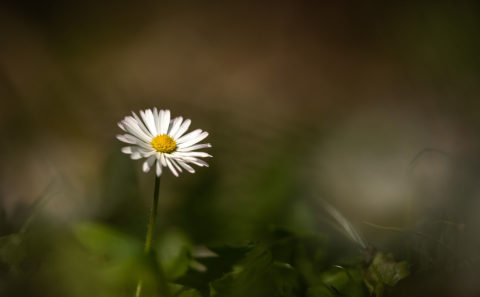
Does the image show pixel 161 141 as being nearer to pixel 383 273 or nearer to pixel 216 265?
pixel 216 265

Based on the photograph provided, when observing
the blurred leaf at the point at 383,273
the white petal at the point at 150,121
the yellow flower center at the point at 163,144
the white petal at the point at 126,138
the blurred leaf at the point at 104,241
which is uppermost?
the white petal at the point at 150,121

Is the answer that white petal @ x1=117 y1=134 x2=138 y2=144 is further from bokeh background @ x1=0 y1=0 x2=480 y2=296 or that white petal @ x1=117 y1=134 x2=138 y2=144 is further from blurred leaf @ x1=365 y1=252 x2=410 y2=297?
blurred leaf @ x1=365 y1=252 x2=410 y2=297

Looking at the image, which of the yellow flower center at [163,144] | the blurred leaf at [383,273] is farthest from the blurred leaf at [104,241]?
the blurred leaf at [383,273]

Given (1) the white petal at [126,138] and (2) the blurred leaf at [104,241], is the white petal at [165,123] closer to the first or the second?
(1) the white petal at [126,138]

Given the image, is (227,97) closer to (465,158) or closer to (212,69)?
(212,69)

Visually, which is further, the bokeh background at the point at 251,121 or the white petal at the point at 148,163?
the bokeh background at the point at 251,121

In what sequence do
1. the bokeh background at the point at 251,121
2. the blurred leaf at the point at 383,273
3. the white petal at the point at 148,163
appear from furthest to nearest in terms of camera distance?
the bokeh background at the point at 251,121 → the blurred leaf at the point at 383,273 → the white petal at the point at 148,163

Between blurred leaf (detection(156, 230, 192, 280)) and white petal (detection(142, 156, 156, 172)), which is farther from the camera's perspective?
blurred leaf (detection(156, 230, 192, 280))

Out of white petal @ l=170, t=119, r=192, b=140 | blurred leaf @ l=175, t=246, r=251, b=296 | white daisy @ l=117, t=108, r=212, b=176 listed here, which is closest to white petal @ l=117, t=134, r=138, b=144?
white daisy @ l=117, t=108, r=212, b=176

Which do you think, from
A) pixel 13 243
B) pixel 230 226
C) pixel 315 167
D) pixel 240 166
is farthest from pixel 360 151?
pixel 13 243
